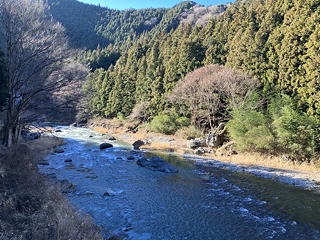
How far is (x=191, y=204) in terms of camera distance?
1045 centimetres

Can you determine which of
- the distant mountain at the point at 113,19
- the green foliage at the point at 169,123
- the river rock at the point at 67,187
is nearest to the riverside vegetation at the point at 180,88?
the green foliage at the point at 169,123

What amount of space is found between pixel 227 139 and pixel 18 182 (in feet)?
69.8

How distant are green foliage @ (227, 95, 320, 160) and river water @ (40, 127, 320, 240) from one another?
5.40m

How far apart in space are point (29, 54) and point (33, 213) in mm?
10968

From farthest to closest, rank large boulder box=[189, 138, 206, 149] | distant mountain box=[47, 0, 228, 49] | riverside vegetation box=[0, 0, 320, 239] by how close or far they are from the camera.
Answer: distant mountain box=[47, 0, 228, 49], large boulder box=[189, 138, 206, 149], riverside vegetation box=[0, 0, 320, 239]

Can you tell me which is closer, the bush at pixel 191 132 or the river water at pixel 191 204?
the river water at pixel 191 204

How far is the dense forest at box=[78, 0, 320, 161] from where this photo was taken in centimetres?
1983

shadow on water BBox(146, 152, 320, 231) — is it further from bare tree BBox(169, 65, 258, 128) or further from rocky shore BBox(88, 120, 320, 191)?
bare tree BBox(169, 65, 258, 128)

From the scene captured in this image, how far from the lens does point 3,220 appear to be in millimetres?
6082

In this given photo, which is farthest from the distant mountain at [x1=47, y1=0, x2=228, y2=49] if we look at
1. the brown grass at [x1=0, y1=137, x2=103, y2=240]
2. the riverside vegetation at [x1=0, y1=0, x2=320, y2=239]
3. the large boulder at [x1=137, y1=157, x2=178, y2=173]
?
the brown grass at [x1=0, y1=137, x2=103, y2=240]

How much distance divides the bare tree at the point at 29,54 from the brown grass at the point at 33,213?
17.9 ft

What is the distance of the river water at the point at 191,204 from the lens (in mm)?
8094

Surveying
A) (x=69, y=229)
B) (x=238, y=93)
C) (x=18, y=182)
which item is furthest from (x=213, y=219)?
(x=238, y=93)

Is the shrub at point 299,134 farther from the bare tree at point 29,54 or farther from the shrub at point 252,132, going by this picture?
the bare tree at point 29,54
